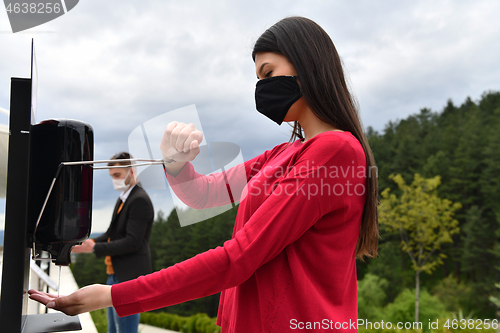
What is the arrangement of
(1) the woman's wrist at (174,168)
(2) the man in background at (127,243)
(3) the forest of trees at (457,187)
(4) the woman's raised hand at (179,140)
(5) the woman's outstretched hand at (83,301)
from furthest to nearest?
(3) the forest of trees at (457,187), (2) the man in background at (127,243), (1) the woman's wrist at (174,168), (4) the woman's raised hand at (179,140), (5) the woman's outstretched hand at (83,301)

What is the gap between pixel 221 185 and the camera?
4.37 ft

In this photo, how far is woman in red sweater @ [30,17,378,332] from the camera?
29.6 inches

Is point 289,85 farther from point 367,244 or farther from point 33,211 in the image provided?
point 33,211

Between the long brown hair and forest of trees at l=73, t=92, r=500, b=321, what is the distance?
14.1 m

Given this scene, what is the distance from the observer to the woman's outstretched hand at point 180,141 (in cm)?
92

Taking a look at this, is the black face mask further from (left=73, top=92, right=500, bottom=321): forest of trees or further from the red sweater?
(left=73, top=92, right=500, bottom=321): forest of trees

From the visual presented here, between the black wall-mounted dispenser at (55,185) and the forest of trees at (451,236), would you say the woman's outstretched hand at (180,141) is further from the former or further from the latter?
the forest of trees at (451,236)

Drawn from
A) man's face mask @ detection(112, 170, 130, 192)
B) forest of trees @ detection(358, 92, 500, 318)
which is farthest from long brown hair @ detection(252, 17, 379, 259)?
forest of trees @ detection(358, 92, 500, 318)

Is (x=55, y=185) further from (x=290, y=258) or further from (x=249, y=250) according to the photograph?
(x=290, y=258)

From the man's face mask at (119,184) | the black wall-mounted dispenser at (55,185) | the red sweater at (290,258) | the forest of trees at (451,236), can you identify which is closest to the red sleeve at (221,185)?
the red sweater at (290,258)

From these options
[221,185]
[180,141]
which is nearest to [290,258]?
[180,141]

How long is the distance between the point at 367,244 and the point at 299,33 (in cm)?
65

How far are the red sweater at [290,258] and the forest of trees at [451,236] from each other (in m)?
14.1

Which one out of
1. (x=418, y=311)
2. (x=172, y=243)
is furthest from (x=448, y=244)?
(x=172, y=243)
